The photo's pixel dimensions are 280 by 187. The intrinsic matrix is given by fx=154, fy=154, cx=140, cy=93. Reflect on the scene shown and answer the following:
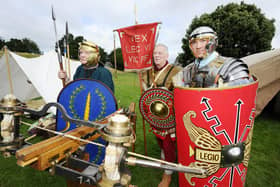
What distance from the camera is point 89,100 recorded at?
160 centimetres

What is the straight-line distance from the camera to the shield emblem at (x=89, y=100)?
1576mm

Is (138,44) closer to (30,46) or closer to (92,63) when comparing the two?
(92,63)

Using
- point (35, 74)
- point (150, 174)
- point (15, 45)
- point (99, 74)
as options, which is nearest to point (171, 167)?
point (99, 74)

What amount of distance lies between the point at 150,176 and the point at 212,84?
1776 millimetres

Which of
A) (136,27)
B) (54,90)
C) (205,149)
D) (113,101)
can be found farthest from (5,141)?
(54,90)

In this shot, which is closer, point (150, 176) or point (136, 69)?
point (136, 69)

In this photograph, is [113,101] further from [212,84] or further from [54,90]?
[54,90]

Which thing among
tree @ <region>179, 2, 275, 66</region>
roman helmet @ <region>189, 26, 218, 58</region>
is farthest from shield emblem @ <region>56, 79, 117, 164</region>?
tree @ <region>179, 2, 275, 66</region>

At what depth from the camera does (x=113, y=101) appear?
5.17 feet

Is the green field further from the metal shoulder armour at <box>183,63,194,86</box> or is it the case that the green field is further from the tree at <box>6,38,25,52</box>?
the tree at <box>6,38,25,52</box>

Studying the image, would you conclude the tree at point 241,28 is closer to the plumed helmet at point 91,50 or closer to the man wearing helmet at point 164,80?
the man wearing helmet at point 164,80

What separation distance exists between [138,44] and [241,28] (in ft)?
45.2

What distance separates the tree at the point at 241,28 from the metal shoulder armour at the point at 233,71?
13341mm

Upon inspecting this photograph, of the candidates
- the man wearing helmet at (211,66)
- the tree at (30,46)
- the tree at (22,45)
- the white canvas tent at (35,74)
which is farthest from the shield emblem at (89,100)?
the tree at (30,46)
